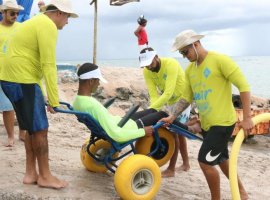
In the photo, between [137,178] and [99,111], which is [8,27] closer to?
[99,111]

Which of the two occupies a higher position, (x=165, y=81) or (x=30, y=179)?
(x=165, y=81)

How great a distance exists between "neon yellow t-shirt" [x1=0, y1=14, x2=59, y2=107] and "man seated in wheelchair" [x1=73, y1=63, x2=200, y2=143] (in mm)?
334

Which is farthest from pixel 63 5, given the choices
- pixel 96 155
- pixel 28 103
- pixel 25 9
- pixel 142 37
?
pixel 142 37

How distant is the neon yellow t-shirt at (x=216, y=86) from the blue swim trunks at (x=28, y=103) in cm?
164

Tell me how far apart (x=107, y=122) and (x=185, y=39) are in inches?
45.1

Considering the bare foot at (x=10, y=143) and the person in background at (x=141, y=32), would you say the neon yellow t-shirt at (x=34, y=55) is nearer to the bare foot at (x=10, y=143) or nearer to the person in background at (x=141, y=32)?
the bare foot at (x=10, y=143)

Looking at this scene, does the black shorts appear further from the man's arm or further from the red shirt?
the red shirt

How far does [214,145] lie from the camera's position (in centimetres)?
427

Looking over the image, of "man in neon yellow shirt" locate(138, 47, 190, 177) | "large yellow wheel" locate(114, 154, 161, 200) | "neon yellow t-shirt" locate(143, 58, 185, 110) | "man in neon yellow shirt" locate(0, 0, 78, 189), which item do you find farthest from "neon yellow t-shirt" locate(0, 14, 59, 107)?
"neon yellow t-shirt" locate(143, 58, 185, 110)

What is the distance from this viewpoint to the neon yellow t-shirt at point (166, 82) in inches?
209

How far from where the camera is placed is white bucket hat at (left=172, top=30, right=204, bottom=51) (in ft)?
13.8

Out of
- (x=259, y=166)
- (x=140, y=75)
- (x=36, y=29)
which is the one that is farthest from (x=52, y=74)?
(x=140, y=75)

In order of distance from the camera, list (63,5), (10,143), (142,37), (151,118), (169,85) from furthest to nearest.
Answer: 1. (142,37)
2. (10,143)
3. (169,85)
4. (151,118)
5. (63,5)

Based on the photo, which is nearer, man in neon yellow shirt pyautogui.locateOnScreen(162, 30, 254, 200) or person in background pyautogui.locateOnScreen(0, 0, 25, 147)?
man in neon yellow shirt pyautogui.locateOnScreen(162, 30, 254, 200)
